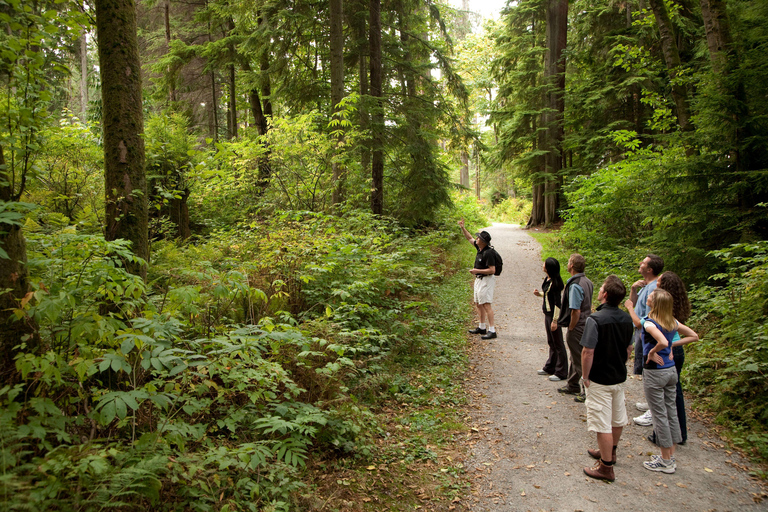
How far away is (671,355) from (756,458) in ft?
4.78

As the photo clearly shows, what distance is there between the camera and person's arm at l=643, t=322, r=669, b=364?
14.4ft

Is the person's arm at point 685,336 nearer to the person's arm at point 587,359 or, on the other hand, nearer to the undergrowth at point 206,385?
the person's arm at point 587,359

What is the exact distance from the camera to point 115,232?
13.8 feet

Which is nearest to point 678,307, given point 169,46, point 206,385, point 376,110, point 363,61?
point 206,385

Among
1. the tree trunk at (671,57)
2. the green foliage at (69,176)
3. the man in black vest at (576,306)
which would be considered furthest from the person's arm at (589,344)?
the tree trunk at (671,57)

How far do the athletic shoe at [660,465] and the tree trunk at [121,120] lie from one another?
5.73 m

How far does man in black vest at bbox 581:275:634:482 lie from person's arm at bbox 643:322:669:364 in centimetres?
30

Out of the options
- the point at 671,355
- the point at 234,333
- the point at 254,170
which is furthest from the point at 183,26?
the point at 671,355

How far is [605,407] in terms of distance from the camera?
14.1 feet

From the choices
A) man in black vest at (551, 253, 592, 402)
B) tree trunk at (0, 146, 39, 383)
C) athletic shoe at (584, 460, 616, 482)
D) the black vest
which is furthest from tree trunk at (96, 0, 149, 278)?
man in black vest at (551, 253, 592, 402)

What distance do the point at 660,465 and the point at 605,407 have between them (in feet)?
3.06

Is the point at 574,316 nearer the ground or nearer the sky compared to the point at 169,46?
nearer the ground

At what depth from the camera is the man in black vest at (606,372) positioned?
4270mm

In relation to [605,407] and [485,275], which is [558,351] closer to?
[485,275]
